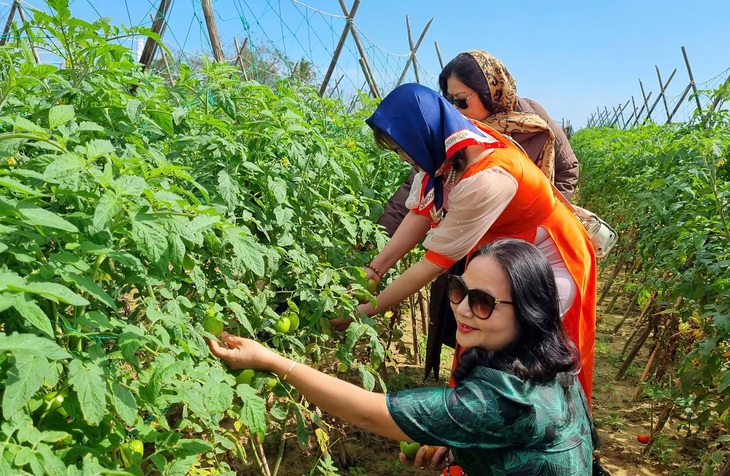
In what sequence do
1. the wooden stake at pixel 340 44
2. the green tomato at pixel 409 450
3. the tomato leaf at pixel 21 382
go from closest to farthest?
the tomato leaf at pixel 21 382 → the green tomato at pixel 409 450 → the wooden stake at pixel 340 44

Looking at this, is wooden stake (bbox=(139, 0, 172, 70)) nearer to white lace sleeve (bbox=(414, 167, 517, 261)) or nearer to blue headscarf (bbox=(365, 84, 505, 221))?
blue headscarf (bbox=(365, 84, 505, 221))

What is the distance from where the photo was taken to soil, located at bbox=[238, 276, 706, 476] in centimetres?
287

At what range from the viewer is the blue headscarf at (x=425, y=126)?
1.90 metres

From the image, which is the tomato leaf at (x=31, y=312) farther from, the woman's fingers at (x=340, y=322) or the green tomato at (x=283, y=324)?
the woman's fingers at (x=340, y=322)

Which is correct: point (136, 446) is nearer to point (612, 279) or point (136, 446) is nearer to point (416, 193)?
point (416, 193)

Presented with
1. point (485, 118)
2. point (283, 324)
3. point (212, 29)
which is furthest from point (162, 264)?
point (212, 29)

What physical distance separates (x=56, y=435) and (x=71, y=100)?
0.93 meters

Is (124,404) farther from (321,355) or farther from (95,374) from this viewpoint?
(321,355)

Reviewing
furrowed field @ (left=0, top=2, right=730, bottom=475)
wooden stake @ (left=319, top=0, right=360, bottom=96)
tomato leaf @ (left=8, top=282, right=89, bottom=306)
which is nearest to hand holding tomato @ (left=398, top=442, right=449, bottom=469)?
furrowed field @ (left=0, top=2, right=730, bottom=475)

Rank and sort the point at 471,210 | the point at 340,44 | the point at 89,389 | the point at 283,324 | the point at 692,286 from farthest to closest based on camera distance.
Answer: the point at 340,44
the point at 692,286
the point at 471,210
the point at 283,324
the point at 89,389

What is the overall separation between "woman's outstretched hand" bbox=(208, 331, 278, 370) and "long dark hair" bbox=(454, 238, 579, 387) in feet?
1.62

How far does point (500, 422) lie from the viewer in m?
1.38

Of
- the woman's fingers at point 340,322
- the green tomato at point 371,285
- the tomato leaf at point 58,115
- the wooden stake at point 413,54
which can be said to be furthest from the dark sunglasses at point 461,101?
the wooden stake at point 413,54

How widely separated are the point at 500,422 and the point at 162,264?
31.4 inches
